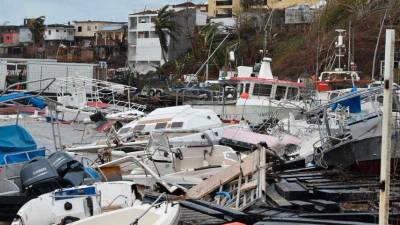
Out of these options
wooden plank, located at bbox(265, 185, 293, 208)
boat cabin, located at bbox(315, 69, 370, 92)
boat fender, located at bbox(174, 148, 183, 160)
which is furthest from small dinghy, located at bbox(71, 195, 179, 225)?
boat cabin, located at bbox(315, 69, 370, 92)

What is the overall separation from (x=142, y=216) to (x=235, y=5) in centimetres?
7321

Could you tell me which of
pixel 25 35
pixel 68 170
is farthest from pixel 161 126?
pixel 25 35

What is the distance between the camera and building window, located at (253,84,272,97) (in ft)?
84.2

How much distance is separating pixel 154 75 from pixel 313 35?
15.6 meters

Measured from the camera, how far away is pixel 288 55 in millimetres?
51031

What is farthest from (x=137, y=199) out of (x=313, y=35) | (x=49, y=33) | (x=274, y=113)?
(x=49, y=33)

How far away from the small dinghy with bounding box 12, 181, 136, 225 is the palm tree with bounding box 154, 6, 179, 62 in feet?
183

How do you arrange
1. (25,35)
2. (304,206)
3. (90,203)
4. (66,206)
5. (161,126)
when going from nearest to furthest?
(66,206)
(90,203)
(304,206)
(161,126)
(25,35)

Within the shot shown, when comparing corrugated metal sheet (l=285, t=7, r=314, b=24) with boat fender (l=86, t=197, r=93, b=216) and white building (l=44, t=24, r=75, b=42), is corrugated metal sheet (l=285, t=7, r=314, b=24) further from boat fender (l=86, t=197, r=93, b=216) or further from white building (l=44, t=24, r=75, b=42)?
boat fender (l=86, t=197, r=93, b=216)

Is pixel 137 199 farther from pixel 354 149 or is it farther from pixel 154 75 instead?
pixel 154 75

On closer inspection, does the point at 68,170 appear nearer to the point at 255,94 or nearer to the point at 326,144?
the point at 326,144

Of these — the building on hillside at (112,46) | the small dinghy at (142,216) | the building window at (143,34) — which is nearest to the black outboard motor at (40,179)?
the small dinghy at (142,216)

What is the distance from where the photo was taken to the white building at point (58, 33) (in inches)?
3506

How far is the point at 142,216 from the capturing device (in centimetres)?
750
